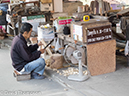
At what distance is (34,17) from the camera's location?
7.93m

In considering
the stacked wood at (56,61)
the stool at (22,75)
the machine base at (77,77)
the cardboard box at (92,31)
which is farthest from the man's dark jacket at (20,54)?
the cardboard box at (92,31)

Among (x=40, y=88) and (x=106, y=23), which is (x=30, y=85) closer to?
(x=40, y=88)

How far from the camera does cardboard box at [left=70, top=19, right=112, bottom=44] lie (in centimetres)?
448

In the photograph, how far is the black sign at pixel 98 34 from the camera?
178 inches

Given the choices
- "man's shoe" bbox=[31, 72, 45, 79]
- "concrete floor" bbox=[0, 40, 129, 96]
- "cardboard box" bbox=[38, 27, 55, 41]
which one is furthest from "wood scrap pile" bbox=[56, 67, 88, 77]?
"cardboard box" bbox=[38, 27, 55, 41]

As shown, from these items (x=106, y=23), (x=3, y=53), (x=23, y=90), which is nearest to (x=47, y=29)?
(x=106, y=23)

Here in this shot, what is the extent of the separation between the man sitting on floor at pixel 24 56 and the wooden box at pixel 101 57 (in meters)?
1.15

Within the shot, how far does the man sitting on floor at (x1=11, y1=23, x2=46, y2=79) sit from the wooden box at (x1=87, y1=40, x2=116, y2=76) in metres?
1.15

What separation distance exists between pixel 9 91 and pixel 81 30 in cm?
202

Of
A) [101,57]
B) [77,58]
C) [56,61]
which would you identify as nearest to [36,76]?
[56,61]

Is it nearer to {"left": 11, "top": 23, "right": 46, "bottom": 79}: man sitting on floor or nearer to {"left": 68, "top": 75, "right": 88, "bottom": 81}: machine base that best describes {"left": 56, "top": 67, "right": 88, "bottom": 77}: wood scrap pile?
{"left": 68, "top": 75, "right": 88, "bottom": 81}: machine base

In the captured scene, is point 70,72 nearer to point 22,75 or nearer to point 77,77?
point 77,77

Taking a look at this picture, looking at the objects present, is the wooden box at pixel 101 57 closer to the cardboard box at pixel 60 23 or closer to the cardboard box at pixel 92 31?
the cardboard box at pixel 92 31

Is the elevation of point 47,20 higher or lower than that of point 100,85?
higher
